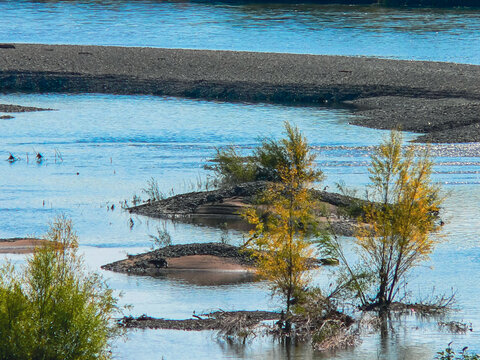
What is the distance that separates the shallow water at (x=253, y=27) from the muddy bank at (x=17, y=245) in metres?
51.9

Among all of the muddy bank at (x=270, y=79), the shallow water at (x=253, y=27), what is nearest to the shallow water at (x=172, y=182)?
the muddy bank at (x=270, y=79)

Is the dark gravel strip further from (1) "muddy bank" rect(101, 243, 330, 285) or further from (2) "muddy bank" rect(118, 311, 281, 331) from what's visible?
(2) "muddy bank" rect(118, 311, 281, 331)

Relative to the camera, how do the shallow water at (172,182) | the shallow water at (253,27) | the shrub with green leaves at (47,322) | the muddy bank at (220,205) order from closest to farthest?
the shrub with green leaves at (47,322), the shallow water at (172,182), the muddy bank at (220,205), the shallow water at (253,27)

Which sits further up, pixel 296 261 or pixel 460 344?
pixel 296 261

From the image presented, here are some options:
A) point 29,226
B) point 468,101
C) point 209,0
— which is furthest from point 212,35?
point 29,226

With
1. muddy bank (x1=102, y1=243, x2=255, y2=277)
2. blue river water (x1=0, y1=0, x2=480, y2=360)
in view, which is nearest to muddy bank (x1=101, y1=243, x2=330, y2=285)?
muddy bank (x1=102, y1=243, x2=255, y2=277)

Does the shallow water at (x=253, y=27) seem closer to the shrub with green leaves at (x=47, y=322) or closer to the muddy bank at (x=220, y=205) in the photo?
the muddy bank at (x=220, y=205)

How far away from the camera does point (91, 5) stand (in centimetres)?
12269

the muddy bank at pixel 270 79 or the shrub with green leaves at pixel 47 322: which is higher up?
the muddy bank at pixel 270 79

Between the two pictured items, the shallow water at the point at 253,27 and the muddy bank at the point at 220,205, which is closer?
the muddy bank at the point at 220,205

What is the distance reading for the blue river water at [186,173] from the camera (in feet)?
58.2

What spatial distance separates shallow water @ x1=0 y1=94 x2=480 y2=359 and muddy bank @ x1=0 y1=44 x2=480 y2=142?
1510mm

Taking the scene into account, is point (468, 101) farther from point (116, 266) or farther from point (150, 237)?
point (116, 266)

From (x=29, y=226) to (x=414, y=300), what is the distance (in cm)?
1188
